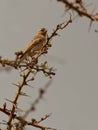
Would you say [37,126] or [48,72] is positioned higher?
[48,72]

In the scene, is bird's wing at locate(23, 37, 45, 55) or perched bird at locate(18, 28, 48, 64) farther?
bird's wing at locate(23, 37, 45, 55)

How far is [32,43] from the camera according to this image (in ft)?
36.1

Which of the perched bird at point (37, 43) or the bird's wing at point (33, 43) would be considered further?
the bird's wing at point (33, 43)

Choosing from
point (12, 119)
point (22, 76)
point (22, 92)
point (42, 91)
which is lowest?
point (42, 91)

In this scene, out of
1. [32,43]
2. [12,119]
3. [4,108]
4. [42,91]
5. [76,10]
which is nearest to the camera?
[42,91]

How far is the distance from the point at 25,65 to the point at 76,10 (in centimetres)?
242

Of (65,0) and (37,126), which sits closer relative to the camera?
(65,0)

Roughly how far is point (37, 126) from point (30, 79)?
2.38 feet

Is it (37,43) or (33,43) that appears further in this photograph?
(37,43)

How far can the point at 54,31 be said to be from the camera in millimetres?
5059

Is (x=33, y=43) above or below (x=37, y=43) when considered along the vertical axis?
below

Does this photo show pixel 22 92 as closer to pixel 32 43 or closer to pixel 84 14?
pixel 84 14

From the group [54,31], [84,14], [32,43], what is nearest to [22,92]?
[54,31]

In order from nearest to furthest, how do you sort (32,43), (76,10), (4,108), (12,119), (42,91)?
(42,91) → (76,10) → (12,119) → (4,108) → (32,43)
